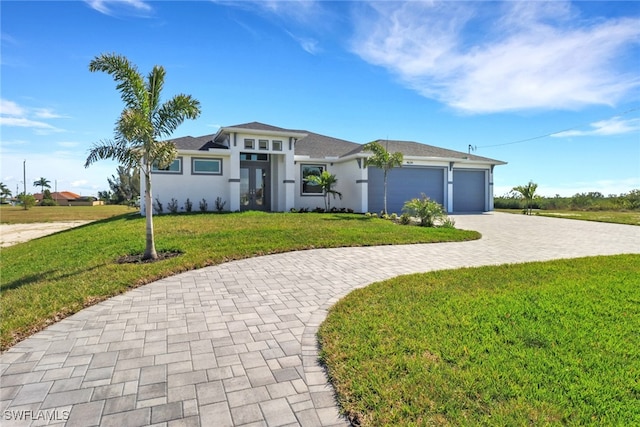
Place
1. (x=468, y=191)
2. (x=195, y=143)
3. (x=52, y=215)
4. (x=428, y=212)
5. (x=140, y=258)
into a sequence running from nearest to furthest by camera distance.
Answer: (x=140, y=258)
(x=428, y=212)
(x=195, y=143)
(x=468, y=191)
(x=52, y=215)

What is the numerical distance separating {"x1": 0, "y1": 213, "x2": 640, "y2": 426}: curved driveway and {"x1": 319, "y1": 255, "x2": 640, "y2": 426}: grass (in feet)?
1.21

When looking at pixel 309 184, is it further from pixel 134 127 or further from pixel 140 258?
pixel 134 127

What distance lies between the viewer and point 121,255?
7.80 metres

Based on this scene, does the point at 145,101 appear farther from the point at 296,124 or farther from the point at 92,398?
the point at 296,124

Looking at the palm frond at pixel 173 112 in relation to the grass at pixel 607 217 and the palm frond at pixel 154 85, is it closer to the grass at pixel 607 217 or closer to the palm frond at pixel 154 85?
the palm frond at pixel 154 85

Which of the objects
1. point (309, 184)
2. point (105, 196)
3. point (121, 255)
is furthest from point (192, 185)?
point (105, 196)

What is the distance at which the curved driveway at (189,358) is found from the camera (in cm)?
239

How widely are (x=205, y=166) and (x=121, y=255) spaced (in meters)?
11.2

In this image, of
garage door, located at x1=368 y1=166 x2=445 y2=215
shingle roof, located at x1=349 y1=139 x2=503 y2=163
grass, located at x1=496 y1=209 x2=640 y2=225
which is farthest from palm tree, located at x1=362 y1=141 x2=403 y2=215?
grass, located at x1=496 y1=209 x2=640 y2=225

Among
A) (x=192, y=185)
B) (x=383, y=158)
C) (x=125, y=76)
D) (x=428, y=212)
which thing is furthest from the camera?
(x=192, y=185)

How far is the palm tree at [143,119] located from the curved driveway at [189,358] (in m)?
3.00

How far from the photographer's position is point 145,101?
7.45 m

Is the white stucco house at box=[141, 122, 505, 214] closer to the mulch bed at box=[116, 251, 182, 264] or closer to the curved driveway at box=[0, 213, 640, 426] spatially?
the mulch bed at box=[116, 251, 182, 264]

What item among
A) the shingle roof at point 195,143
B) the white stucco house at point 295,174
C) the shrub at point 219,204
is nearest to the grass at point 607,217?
the white stucco house at point 295,174
